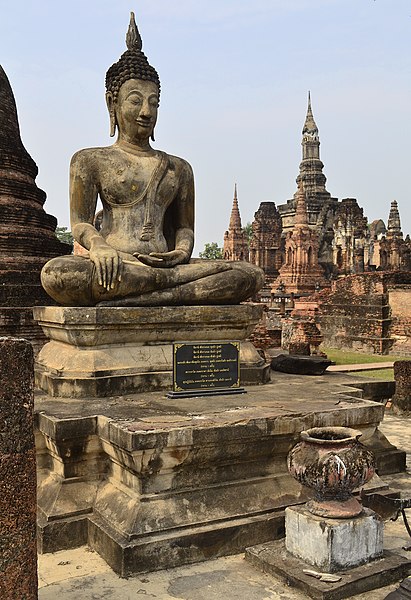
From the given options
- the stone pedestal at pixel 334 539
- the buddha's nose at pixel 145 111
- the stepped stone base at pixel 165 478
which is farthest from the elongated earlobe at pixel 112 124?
the stone pedestal at pixel 334 539

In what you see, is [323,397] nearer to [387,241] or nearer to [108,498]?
[108,498]

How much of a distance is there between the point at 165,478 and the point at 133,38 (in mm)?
4426

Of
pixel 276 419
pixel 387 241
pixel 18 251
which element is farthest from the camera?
pixel 387 241

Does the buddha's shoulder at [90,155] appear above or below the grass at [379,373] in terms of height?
above

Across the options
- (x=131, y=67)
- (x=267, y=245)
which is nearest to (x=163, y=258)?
(x=131, y=67)

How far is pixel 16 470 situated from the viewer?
9.50 feet

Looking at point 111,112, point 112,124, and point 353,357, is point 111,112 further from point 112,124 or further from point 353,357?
point 353,357

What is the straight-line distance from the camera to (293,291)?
30.7 metres

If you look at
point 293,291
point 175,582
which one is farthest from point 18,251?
point 293,291

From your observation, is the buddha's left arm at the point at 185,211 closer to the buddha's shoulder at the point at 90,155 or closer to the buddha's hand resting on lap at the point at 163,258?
the buddha's hand resting on lap at the point at 163,258

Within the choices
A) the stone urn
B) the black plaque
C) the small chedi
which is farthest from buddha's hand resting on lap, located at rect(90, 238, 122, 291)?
the stone urn

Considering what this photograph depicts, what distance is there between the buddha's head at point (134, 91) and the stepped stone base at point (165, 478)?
9.53 ft

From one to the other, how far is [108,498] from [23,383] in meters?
1.68

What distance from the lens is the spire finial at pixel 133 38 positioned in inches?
252
